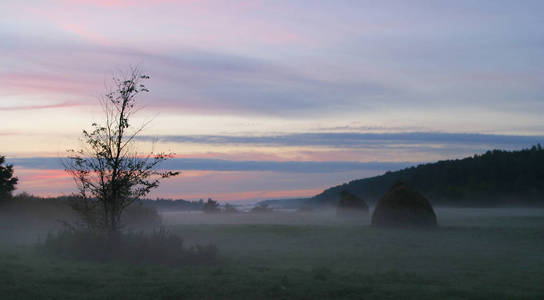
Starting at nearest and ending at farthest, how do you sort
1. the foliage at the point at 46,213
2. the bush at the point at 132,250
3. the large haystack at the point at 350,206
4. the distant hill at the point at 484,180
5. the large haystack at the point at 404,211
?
the bush at the point at 132,250, the large haystack at the point at 404,211, the foliage at the point at 46,213, the large haystack at the point at 350,206, the distant hill at the point at 484,180

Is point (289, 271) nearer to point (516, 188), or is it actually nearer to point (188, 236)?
point (188, 236)

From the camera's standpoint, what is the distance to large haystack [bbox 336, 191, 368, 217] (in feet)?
149

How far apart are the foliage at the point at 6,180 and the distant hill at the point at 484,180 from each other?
118 feet

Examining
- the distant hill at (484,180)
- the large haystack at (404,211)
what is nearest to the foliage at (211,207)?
the distant hill at (484,180)

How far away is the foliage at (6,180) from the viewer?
35.8 meters

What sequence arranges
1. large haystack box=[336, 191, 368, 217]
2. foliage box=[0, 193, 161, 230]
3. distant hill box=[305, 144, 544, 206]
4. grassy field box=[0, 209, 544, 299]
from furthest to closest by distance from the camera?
distant hill box=[305, 144, 544, 206] → large haystack box=[336, 191, 368, 217] → foliage box=[0, 193, 161, 230] → grassy field box=[0, 209, 544, 299]

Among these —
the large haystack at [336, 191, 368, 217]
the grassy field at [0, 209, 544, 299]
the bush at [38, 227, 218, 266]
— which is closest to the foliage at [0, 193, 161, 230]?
the grassy field at [0, 209, 544, 299]

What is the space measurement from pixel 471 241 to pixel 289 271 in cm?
1342

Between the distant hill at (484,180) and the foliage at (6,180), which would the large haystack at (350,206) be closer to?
the distant hill at (484,180)

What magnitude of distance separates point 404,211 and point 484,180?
130 ft

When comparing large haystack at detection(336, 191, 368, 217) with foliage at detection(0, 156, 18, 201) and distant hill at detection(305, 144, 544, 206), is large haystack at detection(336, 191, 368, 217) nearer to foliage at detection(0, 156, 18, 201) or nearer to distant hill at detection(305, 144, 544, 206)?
distant hill at detection(305, 144, 544, 206)

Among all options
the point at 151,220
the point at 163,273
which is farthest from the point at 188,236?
the point at 163,273

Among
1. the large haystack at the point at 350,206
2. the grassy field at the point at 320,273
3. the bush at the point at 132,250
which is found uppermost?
the large haystack at the point at 350,206

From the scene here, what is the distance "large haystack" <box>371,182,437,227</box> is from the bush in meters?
16.4
